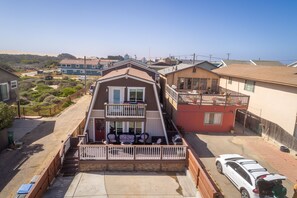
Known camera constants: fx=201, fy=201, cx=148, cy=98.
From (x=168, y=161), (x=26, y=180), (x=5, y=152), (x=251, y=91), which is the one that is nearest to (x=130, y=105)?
(x=168, y=161)

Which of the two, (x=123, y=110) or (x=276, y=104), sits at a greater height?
(x=276, y=104)

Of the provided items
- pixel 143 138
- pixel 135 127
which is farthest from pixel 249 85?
pixel 135 127

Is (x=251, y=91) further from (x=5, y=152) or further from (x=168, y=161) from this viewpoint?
(x=5, y=152)

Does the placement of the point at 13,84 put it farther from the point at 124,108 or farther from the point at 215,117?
the point at 215,117

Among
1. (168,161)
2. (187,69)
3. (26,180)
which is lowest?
(26,180)

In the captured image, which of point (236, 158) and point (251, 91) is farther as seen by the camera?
point (251, 91)

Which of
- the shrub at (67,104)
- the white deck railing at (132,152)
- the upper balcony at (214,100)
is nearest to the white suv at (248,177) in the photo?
the white deck railing at (132,152)
